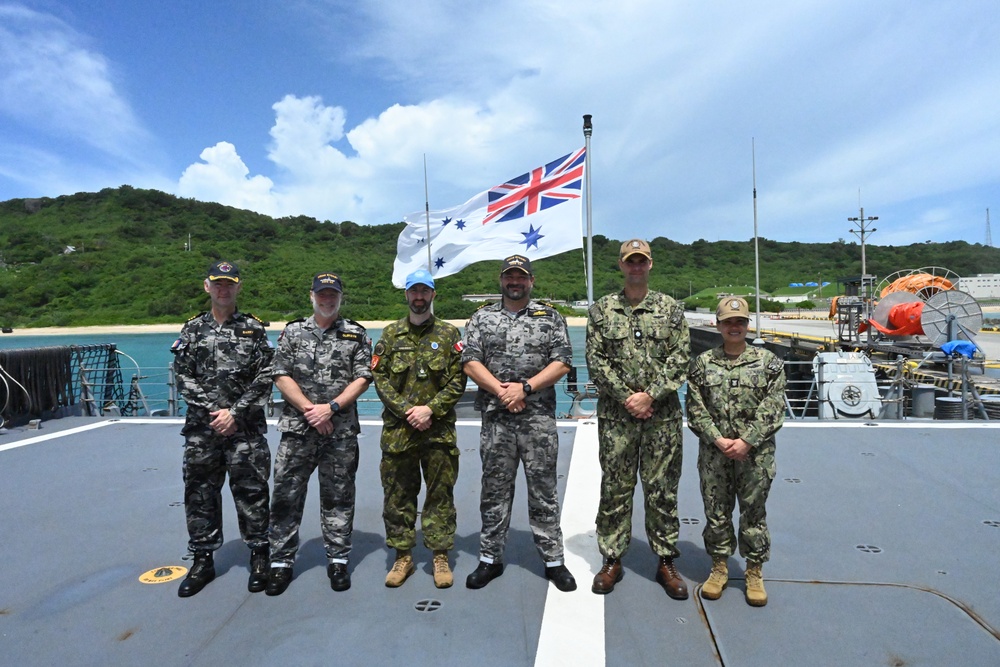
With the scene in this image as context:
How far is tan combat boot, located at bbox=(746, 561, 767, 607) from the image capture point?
8.04 ft

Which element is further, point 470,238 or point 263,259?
point 263,259

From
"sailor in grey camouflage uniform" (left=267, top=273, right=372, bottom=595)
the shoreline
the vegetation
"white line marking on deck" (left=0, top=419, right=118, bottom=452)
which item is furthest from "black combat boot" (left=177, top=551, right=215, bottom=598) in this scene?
the shoreline

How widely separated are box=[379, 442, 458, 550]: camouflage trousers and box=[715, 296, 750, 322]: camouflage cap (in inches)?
56.7

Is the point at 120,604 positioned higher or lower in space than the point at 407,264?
lower

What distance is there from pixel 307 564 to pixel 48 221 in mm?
114680

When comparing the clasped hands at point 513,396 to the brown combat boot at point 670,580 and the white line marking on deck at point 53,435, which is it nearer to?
the brown combat boot at point 670,580

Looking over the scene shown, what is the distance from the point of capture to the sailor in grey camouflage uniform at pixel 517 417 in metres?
2.73

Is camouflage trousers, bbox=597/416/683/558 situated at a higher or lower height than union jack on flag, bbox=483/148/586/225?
lower

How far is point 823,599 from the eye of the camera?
2.50m

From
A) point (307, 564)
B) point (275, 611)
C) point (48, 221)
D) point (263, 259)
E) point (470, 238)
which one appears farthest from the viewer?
point (48, 221)

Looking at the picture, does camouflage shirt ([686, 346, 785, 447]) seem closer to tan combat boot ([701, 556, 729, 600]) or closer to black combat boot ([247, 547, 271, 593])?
tan combat boot ([701, 556, 729, 600])

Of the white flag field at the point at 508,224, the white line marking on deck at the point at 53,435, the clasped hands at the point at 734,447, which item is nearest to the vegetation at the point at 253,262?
the white flag field at the point at 508,224

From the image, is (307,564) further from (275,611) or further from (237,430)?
(237,430)

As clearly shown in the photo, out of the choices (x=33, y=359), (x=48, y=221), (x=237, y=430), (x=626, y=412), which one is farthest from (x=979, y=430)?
(x=48, y=221)
